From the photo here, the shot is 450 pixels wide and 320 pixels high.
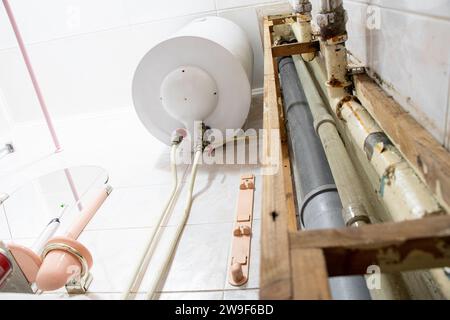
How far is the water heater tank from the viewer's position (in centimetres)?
175

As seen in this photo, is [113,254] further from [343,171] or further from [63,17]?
[63,17]

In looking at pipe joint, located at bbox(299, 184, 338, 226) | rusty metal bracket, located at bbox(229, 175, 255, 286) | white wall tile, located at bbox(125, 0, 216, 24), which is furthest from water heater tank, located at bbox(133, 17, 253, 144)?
pipe joint, located at bbox(299, 184, 338, 226)

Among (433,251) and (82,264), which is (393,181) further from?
(82,264)

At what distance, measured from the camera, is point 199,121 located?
6.09 feet

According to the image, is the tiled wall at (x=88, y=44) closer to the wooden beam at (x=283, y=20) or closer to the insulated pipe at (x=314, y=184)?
the wooden beam at (x=283, y=20)

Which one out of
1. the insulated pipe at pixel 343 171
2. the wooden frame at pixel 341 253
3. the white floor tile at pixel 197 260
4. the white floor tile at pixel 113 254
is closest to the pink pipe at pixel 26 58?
the white floor tile at pixel 113 254

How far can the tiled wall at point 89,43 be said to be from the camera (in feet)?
8.29

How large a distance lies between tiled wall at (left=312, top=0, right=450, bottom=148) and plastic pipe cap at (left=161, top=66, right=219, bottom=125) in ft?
3.24

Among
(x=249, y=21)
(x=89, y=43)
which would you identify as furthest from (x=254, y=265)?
(x=89, y=43)

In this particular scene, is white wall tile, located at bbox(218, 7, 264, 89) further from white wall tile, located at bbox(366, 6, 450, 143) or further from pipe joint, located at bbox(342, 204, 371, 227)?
pipe joint, located at bbox(342, 204, 371, 227)

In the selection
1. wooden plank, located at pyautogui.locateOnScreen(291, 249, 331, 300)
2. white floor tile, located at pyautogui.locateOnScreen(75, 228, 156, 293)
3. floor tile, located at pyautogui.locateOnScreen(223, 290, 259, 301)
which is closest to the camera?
wooden plank, located at pyautogui.locateOnScreen(291, 249, 331, 300)

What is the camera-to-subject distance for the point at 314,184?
1021 millimetres

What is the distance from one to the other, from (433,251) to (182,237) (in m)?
1.08

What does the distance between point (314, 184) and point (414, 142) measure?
438mm
